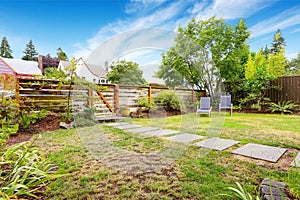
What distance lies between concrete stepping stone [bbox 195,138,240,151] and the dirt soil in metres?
3.13

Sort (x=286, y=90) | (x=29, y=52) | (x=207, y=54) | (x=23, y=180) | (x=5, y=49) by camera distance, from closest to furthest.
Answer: (x=23, y=180) → (x=207, y=54) → (x=286, y=90) → (x=5, y=49) → (x=29, y=52)

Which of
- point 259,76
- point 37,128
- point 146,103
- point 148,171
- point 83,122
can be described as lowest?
point 148,171

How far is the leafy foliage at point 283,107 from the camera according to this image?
651 cm

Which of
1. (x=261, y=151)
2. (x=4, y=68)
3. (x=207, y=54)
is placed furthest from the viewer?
(x=4, y=68)

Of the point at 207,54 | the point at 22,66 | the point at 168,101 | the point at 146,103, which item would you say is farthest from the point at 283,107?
the point at 22,66

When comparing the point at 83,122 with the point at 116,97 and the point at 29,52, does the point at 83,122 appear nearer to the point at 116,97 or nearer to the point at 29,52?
the point at 116,97

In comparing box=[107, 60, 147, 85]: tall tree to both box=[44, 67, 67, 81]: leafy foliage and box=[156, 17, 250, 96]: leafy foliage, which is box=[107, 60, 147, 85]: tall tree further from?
box=[44, 67, 67, 81]: leafy foliage

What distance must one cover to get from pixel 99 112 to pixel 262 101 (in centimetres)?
704

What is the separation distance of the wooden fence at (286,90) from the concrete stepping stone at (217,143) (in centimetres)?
610

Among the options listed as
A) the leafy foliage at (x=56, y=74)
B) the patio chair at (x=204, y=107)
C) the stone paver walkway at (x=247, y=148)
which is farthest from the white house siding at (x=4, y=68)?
the stone paver walkway at (x=247, y=148)

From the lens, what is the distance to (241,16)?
7.70m

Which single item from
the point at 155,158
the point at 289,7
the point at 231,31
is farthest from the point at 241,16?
the point at 155,158

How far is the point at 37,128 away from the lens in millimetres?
3746

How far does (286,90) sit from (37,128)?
904 centimetres
